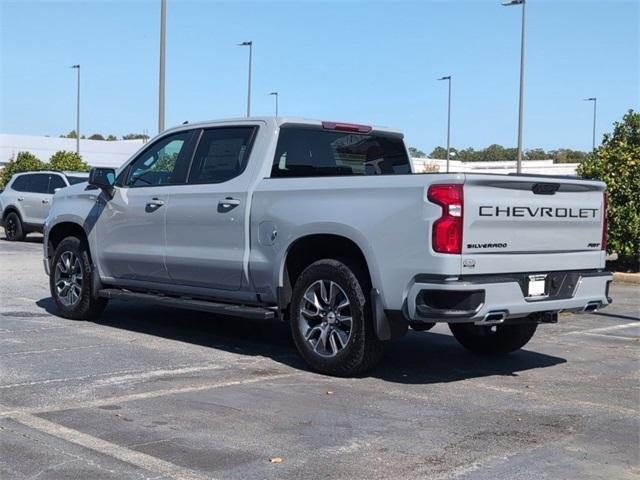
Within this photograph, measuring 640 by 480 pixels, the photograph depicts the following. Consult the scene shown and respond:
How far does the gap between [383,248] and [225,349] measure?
2308 millimetres

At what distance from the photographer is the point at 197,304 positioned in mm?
7609

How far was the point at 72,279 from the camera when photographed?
9.11m

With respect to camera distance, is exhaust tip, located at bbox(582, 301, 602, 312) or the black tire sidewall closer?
the black tire sidewall

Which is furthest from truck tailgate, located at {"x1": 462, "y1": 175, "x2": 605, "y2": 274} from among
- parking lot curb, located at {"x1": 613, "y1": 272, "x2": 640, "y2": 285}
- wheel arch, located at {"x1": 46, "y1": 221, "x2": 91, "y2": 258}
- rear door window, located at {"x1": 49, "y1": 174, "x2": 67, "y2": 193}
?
rear door window, located at {"x1": 49, "y1": 174, "x2": 67, "y2": 193}

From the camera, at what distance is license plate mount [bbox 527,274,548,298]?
6.33m

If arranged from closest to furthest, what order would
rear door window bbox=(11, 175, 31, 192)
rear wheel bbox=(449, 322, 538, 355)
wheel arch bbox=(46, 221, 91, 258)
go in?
rear wheel bbox=(449, 322, 538, 355)
wheel arch bbox=(46, 221, 91, 258)
rear door window bbox=(11, 175, 31, 192)

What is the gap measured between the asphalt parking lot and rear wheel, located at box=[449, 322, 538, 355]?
0.19 m

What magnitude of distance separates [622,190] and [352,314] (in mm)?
10975

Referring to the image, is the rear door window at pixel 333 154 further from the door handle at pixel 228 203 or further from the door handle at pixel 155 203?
the door handle at pixel 155 203

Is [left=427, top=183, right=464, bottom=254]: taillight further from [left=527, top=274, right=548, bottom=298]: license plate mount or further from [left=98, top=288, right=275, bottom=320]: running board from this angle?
[left=98, top=288, right=275, bottom=320]: running board

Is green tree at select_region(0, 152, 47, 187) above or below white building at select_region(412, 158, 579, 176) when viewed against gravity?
below

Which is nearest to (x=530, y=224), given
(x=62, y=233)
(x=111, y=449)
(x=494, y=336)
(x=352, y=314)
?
(x=352, y=314)

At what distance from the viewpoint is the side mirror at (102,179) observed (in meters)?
8.54

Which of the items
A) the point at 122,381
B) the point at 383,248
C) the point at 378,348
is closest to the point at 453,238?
the point at 383,248
